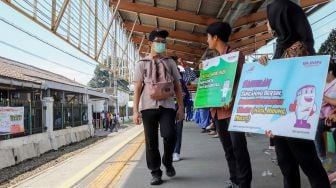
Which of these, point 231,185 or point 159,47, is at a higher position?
point 159,47

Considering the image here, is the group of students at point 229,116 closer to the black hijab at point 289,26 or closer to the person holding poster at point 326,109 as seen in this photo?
the black hijab at point 289,26

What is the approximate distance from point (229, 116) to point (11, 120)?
1352 centimetres

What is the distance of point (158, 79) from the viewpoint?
16.9 ft

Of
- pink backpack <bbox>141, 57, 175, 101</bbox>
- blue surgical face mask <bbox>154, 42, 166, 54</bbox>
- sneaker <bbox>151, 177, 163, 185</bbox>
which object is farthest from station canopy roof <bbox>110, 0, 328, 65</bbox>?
sneaker <bbox>151, 177, 163, 185</bbox>

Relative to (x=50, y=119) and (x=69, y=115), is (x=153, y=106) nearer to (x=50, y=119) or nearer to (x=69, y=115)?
(x=50, y=119)

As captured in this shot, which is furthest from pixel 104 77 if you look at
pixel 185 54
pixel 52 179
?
pixel 52 179

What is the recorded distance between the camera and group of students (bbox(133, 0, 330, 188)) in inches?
122

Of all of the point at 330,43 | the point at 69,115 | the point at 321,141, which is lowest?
the point at 321,141

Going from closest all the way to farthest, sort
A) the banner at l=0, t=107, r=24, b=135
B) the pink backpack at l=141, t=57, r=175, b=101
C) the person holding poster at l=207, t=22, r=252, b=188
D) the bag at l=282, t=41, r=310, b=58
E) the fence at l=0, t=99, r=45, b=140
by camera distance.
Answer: the bag at l=282, t=41, r=310, b=58
the person holding poster at l=207, t=22, r=252, b=188
the pink backpack at l=141, t=57, r=175, b=101
the banner at l=0, t=107, r=24, b=135
the fence at l=0, t=99, r=45, b=140

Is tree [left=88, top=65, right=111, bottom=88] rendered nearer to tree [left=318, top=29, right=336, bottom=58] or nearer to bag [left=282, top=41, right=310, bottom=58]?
tree [left=318, top=29, right=336, bottom=58]

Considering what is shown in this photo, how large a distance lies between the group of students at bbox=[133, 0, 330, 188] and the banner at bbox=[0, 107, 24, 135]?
11.2m

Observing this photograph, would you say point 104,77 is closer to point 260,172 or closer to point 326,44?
point 326,44

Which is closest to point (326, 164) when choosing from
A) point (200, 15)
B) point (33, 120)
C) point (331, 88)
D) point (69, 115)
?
point (331, 88)

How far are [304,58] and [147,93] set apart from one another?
2.40 m
